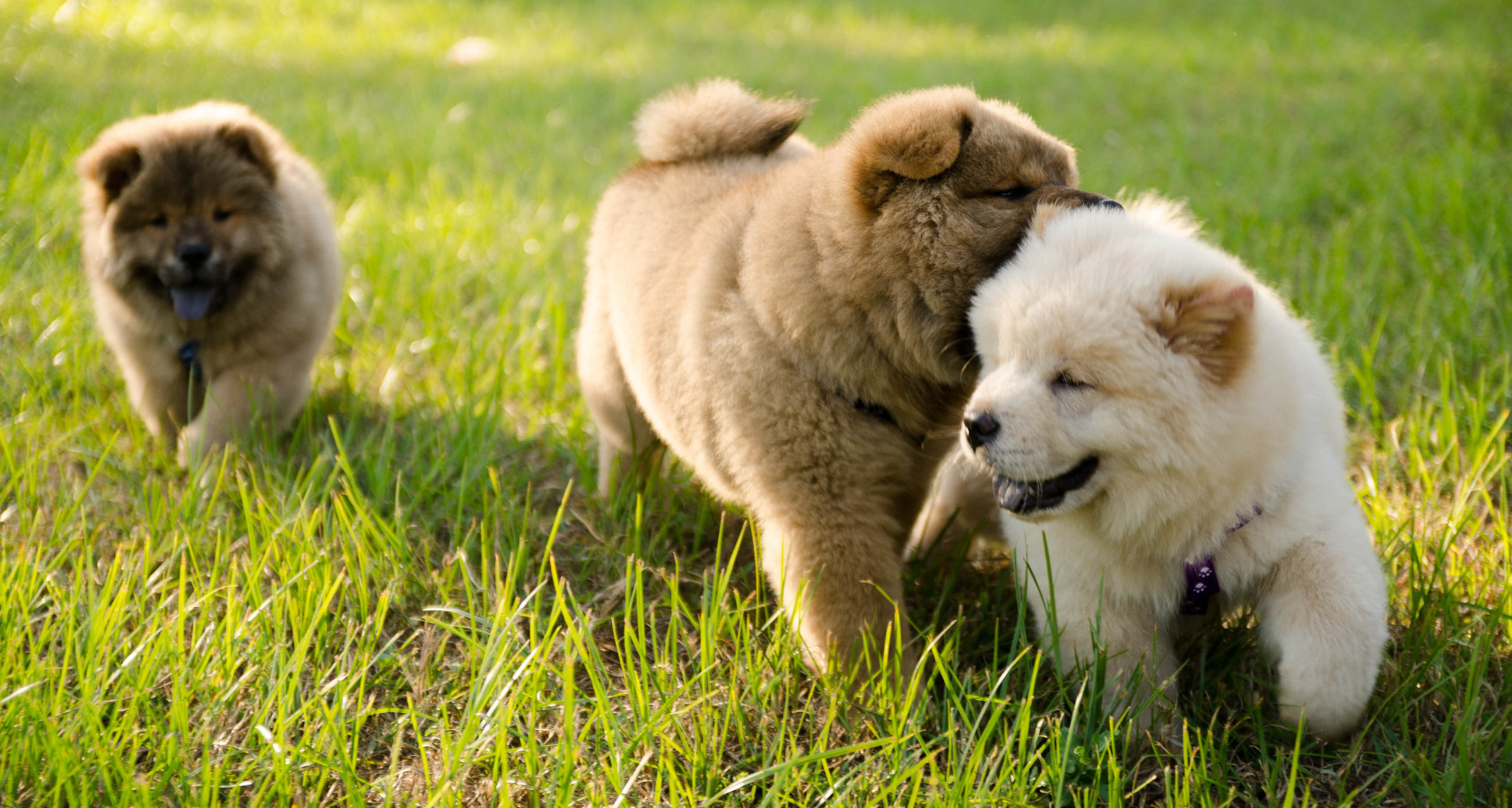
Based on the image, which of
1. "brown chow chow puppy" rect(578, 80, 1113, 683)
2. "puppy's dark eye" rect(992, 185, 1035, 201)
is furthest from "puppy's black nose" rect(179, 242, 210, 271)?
"puppy's dark eye" rect(992, 185, 1035, 201)

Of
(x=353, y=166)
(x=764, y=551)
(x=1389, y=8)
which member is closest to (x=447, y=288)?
(x=353, y=166)

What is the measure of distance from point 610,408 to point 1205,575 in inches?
72.8

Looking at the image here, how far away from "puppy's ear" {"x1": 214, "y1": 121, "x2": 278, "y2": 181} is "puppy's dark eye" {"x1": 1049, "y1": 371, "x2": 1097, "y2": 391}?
3090 mm

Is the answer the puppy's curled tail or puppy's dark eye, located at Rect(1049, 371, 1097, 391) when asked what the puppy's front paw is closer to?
the puppy's curled tail

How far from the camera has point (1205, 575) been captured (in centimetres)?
223

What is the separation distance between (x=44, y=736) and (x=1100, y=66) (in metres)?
8.85

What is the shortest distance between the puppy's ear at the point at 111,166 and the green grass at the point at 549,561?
0.71 m

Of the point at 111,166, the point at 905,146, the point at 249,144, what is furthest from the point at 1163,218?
the point at 111,166

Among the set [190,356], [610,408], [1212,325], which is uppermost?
[1212,325]

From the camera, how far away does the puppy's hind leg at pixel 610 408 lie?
3.34 meters

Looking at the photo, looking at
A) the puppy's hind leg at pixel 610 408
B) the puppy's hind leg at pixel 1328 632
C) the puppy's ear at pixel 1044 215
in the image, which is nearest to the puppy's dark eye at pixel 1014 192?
the puppy's ear at pixel 1044 215

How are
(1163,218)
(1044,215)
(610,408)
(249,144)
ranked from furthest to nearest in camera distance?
(249,144)
(610,408)
(1163,218)
(1044,215)

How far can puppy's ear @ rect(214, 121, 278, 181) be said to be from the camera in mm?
3844

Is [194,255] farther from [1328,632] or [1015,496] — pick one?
[1328,632]
